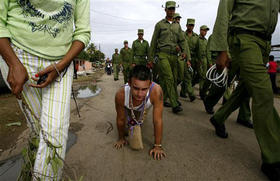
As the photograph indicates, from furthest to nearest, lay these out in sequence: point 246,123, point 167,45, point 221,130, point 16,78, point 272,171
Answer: point 167,45 < point 246,123 < point 221,130 < point 272,171 < point 16,78

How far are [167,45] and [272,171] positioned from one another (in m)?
2.84

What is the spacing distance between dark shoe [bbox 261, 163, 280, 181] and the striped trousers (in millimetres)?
1750

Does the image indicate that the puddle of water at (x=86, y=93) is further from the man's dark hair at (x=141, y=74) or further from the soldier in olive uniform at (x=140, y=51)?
the man's dark hair at (x=141, y=74)

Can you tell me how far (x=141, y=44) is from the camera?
6.59 meters

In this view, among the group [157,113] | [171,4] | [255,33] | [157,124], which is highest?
[171,4]

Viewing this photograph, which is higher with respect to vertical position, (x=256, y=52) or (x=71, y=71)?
(x=256, y=52)

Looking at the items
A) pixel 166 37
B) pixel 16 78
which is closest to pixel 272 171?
pixel 16 78

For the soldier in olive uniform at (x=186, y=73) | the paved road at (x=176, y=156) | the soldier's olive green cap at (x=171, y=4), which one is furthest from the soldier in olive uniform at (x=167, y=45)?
the paved road at (x=176, y=156)

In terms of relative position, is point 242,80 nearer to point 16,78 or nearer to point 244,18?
point 244,18

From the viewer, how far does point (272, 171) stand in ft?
4.74

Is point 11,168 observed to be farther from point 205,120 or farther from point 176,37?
point 176,37

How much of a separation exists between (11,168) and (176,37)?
3620mm

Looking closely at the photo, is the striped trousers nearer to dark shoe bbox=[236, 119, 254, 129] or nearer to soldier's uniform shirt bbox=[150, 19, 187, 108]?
soldier's uniform shirt bbox=[150, 19, 187, 108]

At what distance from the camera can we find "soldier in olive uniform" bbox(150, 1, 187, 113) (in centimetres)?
343
